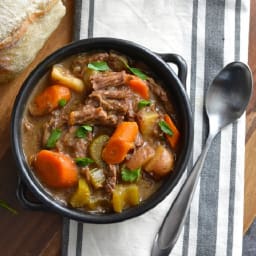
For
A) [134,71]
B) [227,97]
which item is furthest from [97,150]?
[227,97]

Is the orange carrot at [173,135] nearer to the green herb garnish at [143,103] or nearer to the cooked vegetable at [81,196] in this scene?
the green herb garnish at [143,103]

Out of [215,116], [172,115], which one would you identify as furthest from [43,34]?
[215,116]

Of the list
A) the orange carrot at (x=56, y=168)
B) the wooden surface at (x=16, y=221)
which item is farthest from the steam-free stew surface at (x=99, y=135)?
the wooden surface at (x=16, y=221)

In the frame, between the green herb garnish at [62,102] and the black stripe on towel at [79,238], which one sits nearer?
the green herb garnish at [62,102]

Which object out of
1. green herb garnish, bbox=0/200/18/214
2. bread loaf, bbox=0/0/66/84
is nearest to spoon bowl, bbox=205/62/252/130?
bread loaf, bbox=0/0/66/84

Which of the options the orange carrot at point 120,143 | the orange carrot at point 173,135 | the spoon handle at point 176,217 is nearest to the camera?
the orange carrot at point 120,143

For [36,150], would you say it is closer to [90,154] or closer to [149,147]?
[90,154]

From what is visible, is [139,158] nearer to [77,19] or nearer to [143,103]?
[143,103]

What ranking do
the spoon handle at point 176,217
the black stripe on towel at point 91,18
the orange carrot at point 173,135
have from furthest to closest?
1. the black stripe on towel at point 91,18
2. the spoon handle at point 176,217
3. the orange carrot at point 173,135

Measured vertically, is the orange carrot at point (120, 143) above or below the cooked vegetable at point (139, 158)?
above
